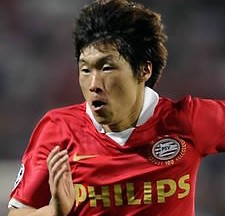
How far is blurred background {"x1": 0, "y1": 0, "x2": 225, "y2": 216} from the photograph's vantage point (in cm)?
321

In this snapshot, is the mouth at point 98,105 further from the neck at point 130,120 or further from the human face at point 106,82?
the neck at point 130,120

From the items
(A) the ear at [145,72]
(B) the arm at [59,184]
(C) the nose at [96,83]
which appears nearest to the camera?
(B) the arm at [59,184]

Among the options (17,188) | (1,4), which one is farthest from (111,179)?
(1,4)

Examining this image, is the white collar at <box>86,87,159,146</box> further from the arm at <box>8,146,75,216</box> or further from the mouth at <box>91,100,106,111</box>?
the arm at <box>8,146,75,216</box>

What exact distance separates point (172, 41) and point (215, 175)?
71 cm

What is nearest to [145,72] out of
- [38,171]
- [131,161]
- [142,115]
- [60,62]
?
[142,115]

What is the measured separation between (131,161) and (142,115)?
114mm

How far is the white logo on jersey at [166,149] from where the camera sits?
5.64 ft

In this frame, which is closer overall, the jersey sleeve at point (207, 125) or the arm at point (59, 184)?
the arm at point (59, 184)

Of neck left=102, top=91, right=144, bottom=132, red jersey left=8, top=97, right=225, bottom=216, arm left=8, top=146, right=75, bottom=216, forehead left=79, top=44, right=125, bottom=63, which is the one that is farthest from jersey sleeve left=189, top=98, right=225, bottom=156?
arm left=8, top=146, right=75, bottom=216

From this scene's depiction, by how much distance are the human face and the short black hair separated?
0.02 metres

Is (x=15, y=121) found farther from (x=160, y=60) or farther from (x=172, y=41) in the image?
(x=160, y=60)

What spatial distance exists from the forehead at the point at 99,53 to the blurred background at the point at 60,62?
149 cm

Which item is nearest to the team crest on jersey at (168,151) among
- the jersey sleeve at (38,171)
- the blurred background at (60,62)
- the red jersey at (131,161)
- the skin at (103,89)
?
the red jersey at (131,161)
